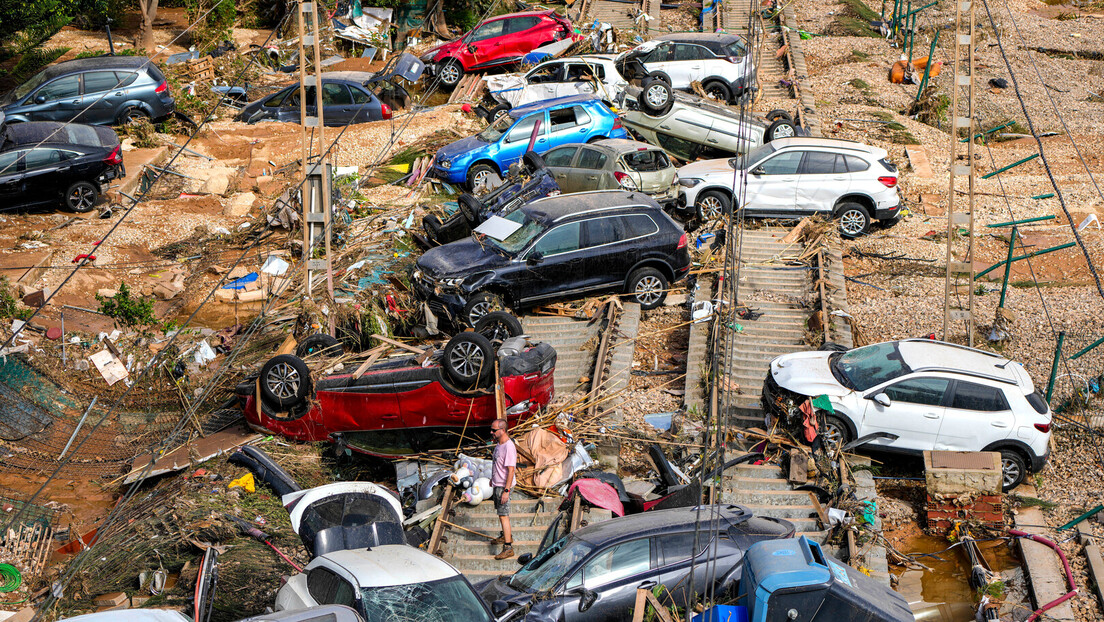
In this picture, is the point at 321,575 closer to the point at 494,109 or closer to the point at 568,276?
the point at 568,276

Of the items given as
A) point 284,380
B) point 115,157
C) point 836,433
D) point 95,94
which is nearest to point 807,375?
point 836,433

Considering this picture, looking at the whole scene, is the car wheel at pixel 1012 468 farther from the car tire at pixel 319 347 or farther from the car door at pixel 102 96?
the car door at pixel 102 96

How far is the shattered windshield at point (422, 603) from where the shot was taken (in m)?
7.16

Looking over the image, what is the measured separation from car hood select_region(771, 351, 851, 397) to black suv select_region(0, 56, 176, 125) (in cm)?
1499

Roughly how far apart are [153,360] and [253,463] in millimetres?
Answer: 3506

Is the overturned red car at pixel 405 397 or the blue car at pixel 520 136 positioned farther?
the blue car at pixel 520 136

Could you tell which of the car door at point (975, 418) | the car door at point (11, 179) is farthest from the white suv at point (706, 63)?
the car door at point (11, 179)

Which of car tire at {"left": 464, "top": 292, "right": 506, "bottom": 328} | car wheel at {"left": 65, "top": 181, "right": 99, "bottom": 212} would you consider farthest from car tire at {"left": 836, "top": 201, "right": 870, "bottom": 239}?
car wheel at {"left": 65, "top": 181, "right": 99, "bottom": 212}

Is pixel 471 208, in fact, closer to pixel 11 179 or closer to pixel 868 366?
pixel 868 366

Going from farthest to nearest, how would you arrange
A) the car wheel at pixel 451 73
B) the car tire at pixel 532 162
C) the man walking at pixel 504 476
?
the car wheel at pixel 451 73 → the car tire at pixel 532 162 → the man walking at pixel 504 476

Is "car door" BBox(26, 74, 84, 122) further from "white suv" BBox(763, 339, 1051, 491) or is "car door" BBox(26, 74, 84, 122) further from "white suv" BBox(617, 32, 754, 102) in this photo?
"white suv" BBox(763, 339, 1051, 491)

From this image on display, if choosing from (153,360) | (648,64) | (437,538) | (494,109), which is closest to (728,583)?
(437,538)

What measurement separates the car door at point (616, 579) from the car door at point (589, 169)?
989cm

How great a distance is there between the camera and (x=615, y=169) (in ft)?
54.9
